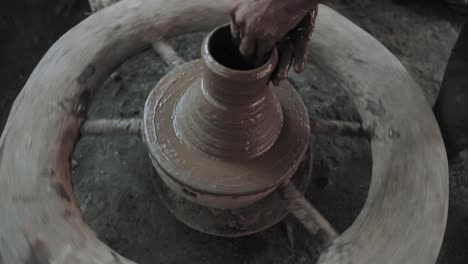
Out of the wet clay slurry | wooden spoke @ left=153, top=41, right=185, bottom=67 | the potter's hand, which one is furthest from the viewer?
wooden spoke @ left=153, top=41, right=185, bottom=67

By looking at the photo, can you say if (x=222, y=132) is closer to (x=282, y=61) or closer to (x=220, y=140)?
(x=220, y=140)

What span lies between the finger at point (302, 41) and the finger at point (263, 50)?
0.12 m

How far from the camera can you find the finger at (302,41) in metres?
1.21

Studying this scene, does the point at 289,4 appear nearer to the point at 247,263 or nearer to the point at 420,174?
the point at 420,174

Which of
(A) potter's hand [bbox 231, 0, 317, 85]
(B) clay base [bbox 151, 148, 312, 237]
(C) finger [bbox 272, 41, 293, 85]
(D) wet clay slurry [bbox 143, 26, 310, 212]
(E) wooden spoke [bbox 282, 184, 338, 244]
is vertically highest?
(A) potter's hand [bbox 231, 0, 317, 85]

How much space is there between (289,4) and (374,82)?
24.1 inches

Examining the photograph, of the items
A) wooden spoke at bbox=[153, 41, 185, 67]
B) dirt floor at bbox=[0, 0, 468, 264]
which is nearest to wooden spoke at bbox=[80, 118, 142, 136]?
wooden spoke at bbox=[153, 41, 185, 67]

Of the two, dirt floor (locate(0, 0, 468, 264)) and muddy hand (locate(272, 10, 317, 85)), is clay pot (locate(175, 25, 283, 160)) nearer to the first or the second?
muddy hand (locate(272, 10, 317, 85))

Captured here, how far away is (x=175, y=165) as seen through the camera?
4.48ft

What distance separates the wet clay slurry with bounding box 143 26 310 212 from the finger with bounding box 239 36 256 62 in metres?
0.12

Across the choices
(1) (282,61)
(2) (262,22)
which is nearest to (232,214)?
(1) (282,61)

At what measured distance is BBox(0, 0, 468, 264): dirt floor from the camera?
5.67 ft

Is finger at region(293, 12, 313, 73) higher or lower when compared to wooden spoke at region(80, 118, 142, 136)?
higher

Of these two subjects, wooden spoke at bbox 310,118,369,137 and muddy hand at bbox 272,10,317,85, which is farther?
wooden spoke at bbox 310,118,369,137
